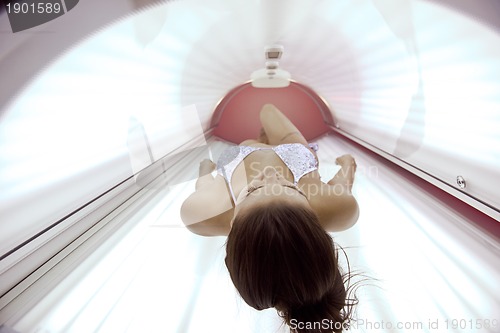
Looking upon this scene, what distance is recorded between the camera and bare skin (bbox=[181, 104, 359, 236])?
3.56 ft

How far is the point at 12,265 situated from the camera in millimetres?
832

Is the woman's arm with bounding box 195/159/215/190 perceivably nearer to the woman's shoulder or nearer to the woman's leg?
the woman's leg

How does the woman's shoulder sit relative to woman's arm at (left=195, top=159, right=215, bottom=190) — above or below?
below

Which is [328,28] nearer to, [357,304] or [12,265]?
[357,304]

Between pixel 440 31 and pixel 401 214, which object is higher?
pixel 440 31

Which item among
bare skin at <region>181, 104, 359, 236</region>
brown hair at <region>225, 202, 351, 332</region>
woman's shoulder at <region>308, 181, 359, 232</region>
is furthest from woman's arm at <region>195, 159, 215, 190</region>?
brown hair at <region>225, 202, 351, 332</region>

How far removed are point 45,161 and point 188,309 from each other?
0.62m

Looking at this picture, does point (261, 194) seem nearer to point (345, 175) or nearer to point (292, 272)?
point (292, 272)

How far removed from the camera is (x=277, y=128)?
182cm

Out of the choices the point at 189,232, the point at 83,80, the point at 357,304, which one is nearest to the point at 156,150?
the point at 189,232

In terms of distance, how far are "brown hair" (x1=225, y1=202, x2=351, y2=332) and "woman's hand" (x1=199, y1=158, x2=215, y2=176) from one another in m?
0.83

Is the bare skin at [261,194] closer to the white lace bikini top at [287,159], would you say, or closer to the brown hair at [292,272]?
the white lace bikini top at [287,159]

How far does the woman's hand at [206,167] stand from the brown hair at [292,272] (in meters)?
0.83

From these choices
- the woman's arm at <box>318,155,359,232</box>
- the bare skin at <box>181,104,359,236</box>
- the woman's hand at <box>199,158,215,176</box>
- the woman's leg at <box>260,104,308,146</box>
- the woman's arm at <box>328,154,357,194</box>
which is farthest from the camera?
the woman's leg at <box>260,104,308,146</box>
